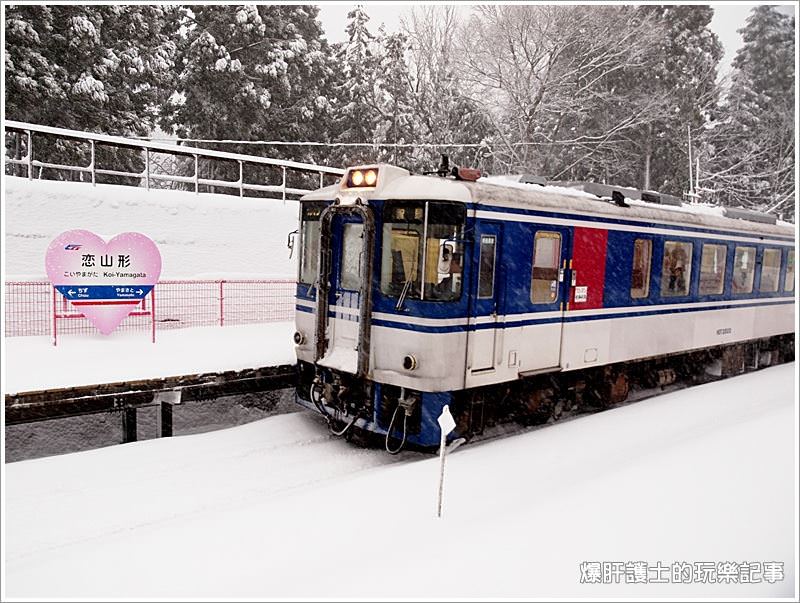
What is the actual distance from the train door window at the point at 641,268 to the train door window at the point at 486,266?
3362 mm

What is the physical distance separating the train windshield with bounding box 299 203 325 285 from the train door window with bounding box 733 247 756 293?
8.51 meters

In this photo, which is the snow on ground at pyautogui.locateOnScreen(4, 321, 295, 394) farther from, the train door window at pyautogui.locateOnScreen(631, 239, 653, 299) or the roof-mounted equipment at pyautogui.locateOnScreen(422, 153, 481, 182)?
the train door window at pyautogui.locateOnScreen(631, 239, 653, 299)

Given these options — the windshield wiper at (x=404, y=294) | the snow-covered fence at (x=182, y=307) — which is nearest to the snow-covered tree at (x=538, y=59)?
the snow-covered fence at (x=182, y=307)

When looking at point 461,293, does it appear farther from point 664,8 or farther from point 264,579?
point 664,8

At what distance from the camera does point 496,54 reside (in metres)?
24.0

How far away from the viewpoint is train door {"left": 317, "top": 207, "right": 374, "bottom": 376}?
8.25 metres

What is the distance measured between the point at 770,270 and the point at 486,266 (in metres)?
9.43

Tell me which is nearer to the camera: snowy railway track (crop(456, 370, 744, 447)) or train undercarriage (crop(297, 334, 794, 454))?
train undercarriage (crop(297, 334, 794, 454))

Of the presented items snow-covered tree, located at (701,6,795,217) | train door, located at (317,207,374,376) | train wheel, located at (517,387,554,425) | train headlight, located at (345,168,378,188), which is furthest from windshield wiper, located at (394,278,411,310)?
snow-covered tree, located at (701,6,795,217)

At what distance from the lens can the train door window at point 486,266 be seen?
8.08m

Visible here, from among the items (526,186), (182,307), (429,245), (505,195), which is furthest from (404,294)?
(182,307)

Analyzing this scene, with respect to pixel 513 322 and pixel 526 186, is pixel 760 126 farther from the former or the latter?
pixel 513 322

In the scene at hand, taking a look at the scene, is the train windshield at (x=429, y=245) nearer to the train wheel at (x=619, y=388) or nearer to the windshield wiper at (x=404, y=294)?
the windshield wiper at (x=404, y=294)

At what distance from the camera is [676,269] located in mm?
11438
